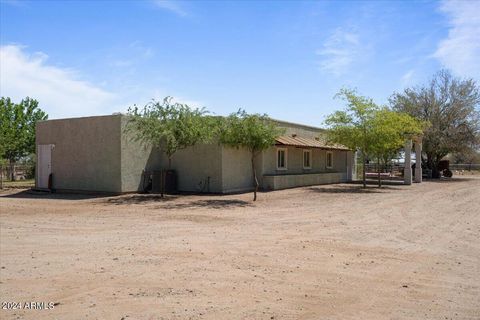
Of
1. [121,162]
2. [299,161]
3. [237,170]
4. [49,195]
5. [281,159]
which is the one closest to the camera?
[121,162]

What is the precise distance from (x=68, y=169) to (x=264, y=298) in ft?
67.4

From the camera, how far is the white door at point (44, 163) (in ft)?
82.9

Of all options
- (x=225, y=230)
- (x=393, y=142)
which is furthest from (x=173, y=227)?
(x=393, y=142)

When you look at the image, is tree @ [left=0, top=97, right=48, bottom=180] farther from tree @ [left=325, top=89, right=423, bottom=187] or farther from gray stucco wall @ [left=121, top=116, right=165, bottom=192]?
tree @ [left=325, top=89, right=423, bottom=187]

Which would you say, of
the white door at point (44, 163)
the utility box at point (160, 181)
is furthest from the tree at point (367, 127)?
the white door at point (44, 163)

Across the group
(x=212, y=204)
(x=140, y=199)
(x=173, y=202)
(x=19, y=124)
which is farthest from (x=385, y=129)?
(x=19, y=124)

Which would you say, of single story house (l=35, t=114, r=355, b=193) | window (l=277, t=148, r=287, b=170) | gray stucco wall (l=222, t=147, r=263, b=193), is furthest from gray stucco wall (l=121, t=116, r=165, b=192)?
window (l=277, t=148, r=287, b=170)

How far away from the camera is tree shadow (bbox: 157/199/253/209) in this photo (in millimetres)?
18022

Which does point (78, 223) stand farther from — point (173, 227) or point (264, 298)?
point (264, 298)

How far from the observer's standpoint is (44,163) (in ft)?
84.1

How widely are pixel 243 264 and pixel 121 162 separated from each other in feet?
50.3

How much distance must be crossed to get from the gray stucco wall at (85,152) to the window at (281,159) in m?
10.1

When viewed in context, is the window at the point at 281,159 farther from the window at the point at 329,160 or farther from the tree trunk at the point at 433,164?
the tree trunk at the point at 433,164

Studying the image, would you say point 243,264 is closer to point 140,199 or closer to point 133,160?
point 140,199
